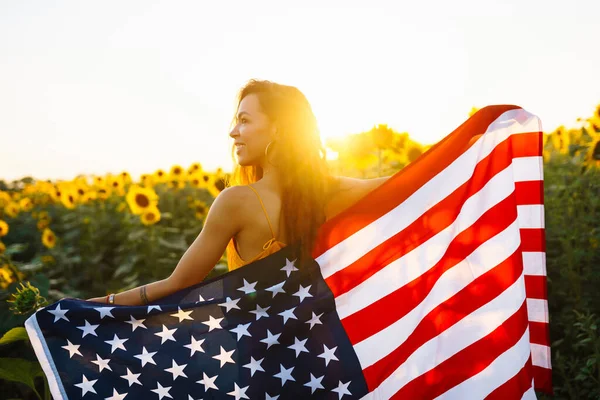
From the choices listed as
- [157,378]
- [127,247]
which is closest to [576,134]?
[127,247]

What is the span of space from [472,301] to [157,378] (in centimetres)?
120

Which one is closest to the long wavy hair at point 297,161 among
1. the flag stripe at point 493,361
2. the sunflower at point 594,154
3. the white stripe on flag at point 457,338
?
the white stripe on flag at point 457,338

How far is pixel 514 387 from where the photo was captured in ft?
7.14

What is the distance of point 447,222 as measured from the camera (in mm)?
2334

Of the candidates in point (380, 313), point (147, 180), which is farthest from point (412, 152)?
point (147, 180)

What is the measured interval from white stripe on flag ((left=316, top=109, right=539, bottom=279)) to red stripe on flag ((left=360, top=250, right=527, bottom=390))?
0.34 metres

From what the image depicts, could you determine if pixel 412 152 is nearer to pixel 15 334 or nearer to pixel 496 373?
pixel 496 373

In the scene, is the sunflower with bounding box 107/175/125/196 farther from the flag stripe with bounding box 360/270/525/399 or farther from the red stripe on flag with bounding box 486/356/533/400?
the red stripe on flag with bounding box 486/356/533/400

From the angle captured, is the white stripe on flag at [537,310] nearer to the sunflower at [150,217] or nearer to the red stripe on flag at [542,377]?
the red stripe on flag at [542,377]

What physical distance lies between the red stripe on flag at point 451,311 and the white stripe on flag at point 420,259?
16cm

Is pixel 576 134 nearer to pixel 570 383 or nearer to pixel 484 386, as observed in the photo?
pixel 570 383

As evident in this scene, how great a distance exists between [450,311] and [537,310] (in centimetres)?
37

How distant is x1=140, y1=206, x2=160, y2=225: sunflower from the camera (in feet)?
18.5

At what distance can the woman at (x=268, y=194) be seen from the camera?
2203 mm
